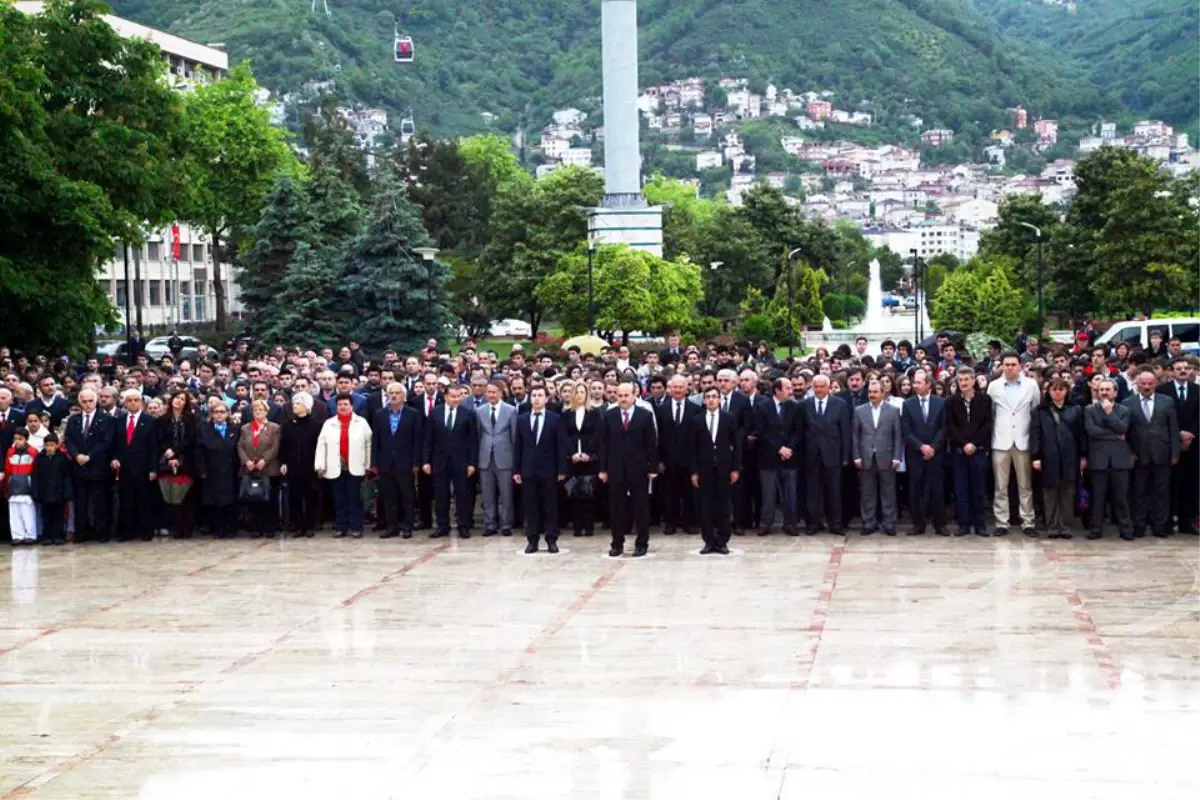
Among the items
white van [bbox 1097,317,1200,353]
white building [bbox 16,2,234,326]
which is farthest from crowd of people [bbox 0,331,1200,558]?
white building [bbox 16,2,234,326]

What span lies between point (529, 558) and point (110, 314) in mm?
19932

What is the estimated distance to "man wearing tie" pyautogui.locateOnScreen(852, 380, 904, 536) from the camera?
18.5 meters

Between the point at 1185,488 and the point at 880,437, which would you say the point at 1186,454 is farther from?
the point at 880,437

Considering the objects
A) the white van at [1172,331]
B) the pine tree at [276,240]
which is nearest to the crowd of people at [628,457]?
the white van at [1172,331]

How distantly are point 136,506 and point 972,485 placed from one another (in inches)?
361

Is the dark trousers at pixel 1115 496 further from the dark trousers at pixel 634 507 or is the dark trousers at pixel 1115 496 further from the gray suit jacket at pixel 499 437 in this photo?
the gray suit jacket at pixel 499 437

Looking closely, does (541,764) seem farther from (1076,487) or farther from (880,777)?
(1076,487)

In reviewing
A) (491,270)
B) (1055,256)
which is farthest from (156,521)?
(491,270)

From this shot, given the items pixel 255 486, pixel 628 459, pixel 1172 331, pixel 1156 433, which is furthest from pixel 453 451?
pixel 1172 331

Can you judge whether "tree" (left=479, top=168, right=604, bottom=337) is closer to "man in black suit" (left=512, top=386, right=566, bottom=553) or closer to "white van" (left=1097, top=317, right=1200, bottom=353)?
"white van" (left=1097, top=317, right=1200, bottom=353)

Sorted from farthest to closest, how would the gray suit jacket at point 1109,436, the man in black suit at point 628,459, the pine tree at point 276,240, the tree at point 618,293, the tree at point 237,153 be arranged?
the tree at point 618,293, the tree at point 237,153, the pine tree at point 276,240, the gray suit jacket at point 1109,436, the man in black suit at point 628,459

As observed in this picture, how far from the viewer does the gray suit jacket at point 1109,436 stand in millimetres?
17812

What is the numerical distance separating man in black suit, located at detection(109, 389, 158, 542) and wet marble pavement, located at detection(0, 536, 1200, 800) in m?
1.83

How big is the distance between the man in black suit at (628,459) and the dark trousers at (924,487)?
2947 millimetres
